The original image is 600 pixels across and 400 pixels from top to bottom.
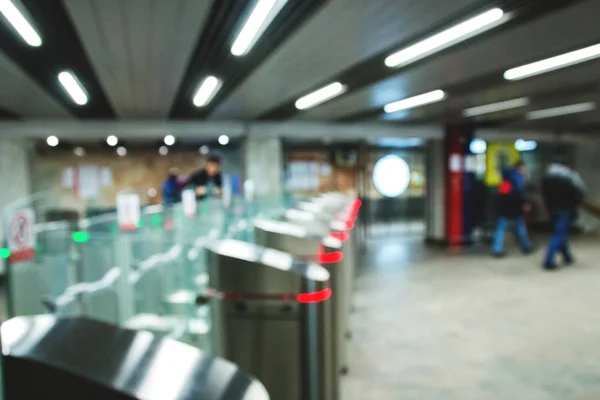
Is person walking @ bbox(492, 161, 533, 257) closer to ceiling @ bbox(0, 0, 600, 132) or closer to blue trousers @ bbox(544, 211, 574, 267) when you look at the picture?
blue trousers @ bbox(544, 211, 574, 267)

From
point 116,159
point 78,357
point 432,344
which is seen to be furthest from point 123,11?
point 116,159

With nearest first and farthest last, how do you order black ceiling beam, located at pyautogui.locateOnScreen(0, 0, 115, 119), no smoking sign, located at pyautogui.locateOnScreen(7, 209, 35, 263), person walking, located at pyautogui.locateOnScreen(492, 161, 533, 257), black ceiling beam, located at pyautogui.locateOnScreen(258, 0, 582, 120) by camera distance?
no smoking sign, located at pyautogui.locateOnScreen(7, 209, 35, 263)
black ceiling beam, located at pyautogui.locateOnScreen(258, 0, 582, 120)
black ceiling beam, located at pyautogui.locateOnScreen(0, 0, 115, 119)
person walking, located at pyautogui.locateOnScreen(492, 161, 533, 257)

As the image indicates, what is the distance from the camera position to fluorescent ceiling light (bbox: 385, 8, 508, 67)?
10.7ft

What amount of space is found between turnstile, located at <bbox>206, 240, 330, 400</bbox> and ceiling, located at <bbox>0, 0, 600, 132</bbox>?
66.0 inches

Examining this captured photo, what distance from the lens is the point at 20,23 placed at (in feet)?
10.5

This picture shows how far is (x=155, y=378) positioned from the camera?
112 cm

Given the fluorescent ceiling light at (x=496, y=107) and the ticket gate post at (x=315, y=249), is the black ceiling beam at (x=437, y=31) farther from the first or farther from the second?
the fluorescent ceiling light at (x=496, y=107)

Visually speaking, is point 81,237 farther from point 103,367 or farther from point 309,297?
point 103,367

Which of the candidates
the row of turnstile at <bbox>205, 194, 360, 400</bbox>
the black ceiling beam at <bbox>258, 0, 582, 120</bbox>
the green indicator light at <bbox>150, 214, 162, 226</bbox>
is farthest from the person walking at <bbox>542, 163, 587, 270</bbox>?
the row of turnstile at <bbox>205, 194, 360, 400</bbox>

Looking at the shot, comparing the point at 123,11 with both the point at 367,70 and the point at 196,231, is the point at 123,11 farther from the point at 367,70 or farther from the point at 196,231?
the point at 367,70

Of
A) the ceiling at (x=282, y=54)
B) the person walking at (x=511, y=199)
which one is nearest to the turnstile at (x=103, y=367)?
the ceiling at (x=282, y=54)

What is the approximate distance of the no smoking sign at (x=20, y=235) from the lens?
212 cm

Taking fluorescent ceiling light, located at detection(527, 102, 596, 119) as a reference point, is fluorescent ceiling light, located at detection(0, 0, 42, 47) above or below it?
above

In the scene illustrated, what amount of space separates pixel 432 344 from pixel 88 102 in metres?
5.41
